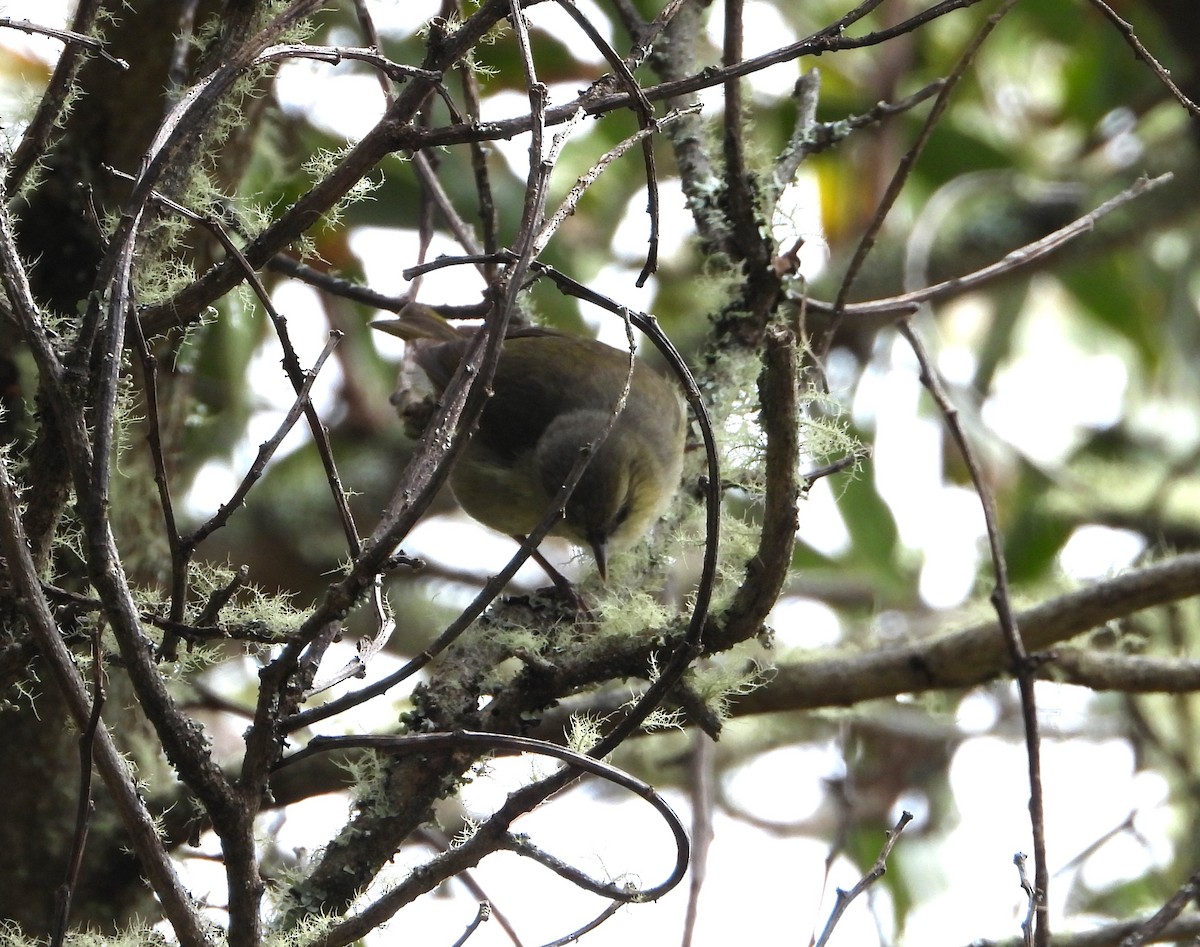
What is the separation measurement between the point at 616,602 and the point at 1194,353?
4786mm

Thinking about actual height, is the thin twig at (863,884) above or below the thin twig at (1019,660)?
below

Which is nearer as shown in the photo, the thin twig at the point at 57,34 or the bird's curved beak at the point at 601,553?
the thin twig at the point at 57,34

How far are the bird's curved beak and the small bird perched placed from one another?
22 centimetres

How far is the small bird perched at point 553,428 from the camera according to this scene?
3754 mm

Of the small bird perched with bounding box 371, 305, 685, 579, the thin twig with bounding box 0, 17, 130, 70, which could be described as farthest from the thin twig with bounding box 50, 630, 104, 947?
the small bird perched with bounding box 371, 305, 685, 579

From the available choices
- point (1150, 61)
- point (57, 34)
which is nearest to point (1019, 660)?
point (1150, 61)

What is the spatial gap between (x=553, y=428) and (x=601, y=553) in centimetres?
79

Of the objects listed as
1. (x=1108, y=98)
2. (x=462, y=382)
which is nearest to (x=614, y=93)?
(x=462, y=382)

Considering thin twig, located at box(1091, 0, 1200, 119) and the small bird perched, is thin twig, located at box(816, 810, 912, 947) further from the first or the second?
the small bird perched

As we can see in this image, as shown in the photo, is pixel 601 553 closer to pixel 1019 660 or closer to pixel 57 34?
pixel 1019 660

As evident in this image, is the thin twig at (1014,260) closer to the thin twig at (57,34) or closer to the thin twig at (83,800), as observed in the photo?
the thin twig at (57,34)

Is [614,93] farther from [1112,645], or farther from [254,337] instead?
[254,337]

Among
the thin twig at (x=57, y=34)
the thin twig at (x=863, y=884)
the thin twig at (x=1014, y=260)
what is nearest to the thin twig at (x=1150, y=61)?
A: the thin twig at (x=1014, y=260)

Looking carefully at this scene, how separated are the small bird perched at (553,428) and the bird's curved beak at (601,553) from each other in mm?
216
